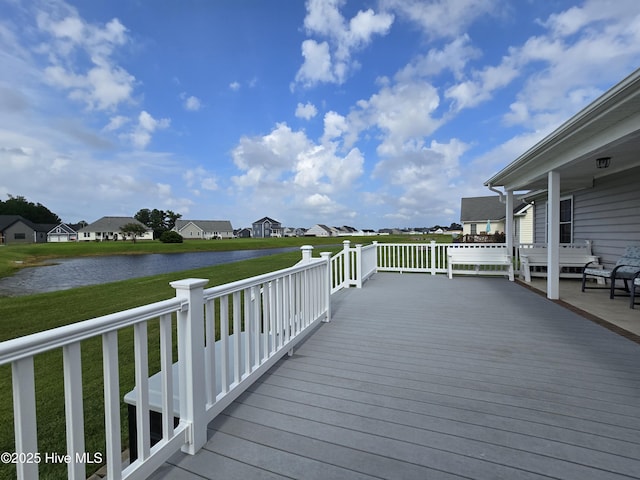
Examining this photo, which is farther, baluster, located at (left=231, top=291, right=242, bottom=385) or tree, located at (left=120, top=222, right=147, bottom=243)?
tree, located at (left=120, top=222, right=147, bottom=243)

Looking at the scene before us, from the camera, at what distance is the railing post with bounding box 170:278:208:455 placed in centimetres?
163

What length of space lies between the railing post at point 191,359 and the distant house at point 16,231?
6657 centimetres

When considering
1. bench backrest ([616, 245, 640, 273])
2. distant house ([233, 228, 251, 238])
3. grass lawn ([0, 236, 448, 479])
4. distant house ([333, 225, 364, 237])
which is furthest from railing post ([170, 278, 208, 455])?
distant house ([333, 225, 364, 237])

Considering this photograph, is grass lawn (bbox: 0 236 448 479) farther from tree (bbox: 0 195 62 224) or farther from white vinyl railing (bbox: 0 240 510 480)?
tree (bbox: 0 195 62 224)

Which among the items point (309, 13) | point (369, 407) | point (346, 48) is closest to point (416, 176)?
point (346, 48)

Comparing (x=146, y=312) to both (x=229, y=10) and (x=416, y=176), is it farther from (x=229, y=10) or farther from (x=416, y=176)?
(x=416, y=176)

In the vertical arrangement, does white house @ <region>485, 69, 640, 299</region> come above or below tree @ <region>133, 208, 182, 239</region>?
below

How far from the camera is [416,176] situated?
17203 mm

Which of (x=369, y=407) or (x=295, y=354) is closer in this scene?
(x=369, y=407)

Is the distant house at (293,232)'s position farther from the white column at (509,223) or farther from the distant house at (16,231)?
the white column at (509,223)

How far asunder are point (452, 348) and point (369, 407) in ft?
4.80

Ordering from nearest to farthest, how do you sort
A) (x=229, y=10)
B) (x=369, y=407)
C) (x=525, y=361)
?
(x=369, y=407)
(x=525, y=361)
(x=229, y=10)

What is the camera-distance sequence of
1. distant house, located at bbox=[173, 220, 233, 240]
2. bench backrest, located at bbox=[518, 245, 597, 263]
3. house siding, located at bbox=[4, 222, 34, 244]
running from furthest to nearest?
distant house, located at bbox=[173, 220, 233, 240] < house siding, located at bbox=[4, 222, 34, 244] < bench backrest, located at bbox=[518, 245, 597, 263]

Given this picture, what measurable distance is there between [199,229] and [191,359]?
7119 centimetres
